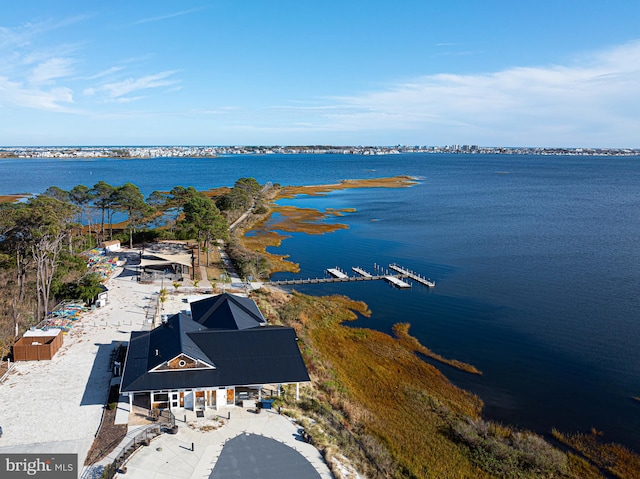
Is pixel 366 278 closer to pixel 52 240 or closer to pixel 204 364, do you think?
pixel 204 364

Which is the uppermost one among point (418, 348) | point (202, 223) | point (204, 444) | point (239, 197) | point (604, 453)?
point (239, 197)

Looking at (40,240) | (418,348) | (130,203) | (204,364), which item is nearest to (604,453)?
(418,348)

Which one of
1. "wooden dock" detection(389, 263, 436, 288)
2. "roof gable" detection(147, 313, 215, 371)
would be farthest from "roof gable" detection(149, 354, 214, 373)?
"wooden dock" detection(389, 263, 436, 288)

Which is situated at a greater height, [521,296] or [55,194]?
[55,194]

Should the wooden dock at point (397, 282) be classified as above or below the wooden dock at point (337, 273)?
below

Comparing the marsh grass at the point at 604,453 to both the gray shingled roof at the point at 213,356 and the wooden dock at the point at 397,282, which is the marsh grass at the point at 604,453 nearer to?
the gray shingled roof at the point at 213,356

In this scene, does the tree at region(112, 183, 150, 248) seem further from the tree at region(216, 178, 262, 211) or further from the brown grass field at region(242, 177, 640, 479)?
the brown grass field at region(242, 177, 640, 479)

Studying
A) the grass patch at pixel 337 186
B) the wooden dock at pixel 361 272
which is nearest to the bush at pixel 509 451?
the wooden dock at pixel 361 272
